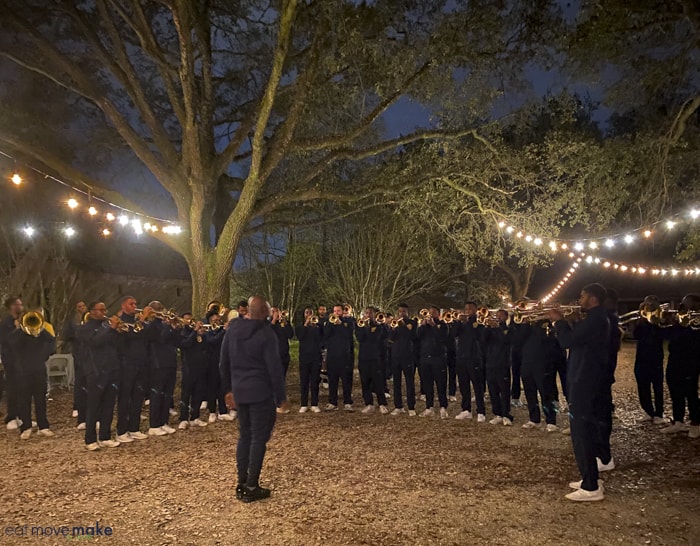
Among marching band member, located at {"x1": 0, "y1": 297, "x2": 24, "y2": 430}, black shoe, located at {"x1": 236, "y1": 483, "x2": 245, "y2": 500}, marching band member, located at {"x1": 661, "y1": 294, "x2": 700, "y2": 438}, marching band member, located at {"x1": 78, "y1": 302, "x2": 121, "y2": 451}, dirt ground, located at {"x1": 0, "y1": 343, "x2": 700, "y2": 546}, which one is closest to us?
dirt ground, located at {"x1": 0, "y1": 343, "x2": 700, "y2": 546}

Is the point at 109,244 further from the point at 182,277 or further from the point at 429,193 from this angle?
the point at 429,193

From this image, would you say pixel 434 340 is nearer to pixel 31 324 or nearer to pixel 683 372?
pixel 683 372

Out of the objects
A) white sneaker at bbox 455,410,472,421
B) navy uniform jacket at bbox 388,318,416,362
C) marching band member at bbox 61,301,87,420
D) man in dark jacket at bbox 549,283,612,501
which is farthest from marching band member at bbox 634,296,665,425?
marching band member at bbox 61,301,87,420

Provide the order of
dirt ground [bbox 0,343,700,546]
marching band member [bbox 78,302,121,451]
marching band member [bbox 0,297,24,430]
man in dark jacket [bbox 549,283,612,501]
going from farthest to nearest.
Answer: marching band member [bbox 0,297,24,430] < marching band member [bbox 78,302,121,451] < man in dark jacket [bbox 549,283,612,501] < dirt ground [bbox 0,343,700,546]

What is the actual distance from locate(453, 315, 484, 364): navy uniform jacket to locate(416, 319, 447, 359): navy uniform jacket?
0.31 meters

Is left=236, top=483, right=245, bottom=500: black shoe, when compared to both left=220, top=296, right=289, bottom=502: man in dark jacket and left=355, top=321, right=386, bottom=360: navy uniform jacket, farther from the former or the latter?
left=355, top=321, right=386, bottom=360: navy uniform jacket

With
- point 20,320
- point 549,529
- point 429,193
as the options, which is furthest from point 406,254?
point 549,529

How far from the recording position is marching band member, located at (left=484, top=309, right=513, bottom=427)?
8.66 m

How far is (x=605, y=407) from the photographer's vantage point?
612 cm

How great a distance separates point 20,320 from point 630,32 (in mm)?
13875

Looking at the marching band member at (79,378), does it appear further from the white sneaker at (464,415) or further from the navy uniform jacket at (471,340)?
the navy uniform jacket at (471,340)

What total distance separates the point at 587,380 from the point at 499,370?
3647mm

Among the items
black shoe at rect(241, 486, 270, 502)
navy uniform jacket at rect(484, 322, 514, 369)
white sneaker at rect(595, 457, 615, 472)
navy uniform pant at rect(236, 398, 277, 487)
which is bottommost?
white sneaker at rect(595, 457, 615, 472)

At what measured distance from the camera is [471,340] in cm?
920
